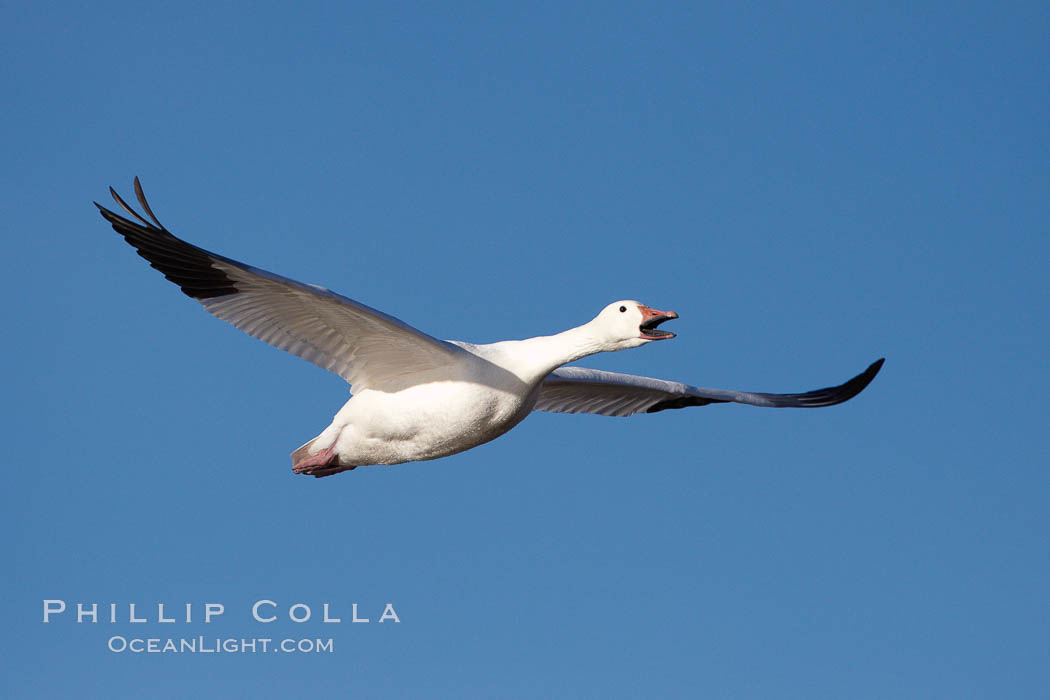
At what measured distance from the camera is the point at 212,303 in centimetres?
1162

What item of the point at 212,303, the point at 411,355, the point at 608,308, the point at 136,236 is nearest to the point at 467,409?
the point at 411,355

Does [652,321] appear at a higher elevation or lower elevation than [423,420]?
higher

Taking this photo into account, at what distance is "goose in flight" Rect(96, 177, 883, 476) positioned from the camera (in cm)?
1145

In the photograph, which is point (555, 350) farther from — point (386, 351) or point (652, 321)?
point (386, 351)

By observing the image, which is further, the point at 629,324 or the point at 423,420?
the point at 423,420

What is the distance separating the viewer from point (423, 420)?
11820 millimetres

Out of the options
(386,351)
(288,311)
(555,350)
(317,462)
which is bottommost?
(317,462)

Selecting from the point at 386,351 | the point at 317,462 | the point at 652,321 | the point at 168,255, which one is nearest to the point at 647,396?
the point at 652,321

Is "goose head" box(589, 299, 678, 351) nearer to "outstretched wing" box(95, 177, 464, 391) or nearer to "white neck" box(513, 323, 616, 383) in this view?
"white neck" box(513, 323, 616, 383)

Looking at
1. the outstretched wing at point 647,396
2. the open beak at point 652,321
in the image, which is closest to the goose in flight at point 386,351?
the open beak at point 652,321

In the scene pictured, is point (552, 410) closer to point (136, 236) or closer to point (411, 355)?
point (411, 355)

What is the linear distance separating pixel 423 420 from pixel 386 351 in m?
0.76

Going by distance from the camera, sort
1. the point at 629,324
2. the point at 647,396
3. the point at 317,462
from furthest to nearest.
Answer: the point at 647,396 < the point at 317,462 < the point at 629,324

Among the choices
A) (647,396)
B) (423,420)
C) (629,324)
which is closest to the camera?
(629,324)
